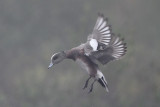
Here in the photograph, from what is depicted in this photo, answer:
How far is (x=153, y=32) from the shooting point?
14086 millimetres

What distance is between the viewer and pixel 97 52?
673 centimetres

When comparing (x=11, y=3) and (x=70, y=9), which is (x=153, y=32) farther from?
(x=11, y=3)

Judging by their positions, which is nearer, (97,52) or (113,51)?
(97,52)

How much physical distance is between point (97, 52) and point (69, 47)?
19.6 feet

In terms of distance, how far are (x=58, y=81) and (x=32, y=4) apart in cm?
256

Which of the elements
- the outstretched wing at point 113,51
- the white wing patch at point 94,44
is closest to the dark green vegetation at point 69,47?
the outstretched wing at point 113,51

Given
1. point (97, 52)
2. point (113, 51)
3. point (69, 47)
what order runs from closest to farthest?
point (97, 52), point (113, 51), point (69, 47)

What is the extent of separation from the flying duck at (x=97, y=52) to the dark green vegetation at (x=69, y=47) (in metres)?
3.59

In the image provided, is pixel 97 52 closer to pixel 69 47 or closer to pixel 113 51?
pixel 113 51

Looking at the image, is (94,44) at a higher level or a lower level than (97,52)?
higher

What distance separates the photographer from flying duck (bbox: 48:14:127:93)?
22.2ft

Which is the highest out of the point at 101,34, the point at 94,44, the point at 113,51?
the point at 101,34

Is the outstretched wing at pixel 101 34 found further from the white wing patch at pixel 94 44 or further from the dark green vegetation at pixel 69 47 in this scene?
the dark green vegetation at pixel 69 47

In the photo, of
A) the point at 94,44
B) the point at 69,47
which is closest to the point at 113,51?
the point at 94,44
